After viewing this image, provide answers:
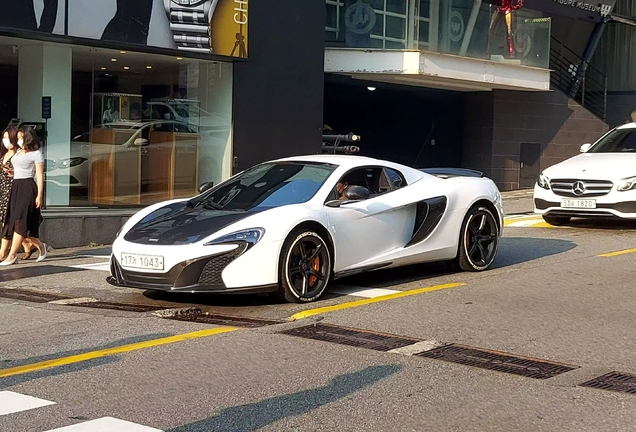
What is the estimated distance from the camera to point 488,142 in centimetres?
2447

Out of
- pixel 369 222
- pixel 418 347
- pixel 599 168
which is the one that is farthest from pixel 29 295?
pixel 599 168

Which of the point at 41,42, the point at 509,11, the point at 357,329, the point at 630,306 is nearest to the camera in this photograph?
the point at 357,329

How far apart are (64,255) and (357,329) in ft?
20.4

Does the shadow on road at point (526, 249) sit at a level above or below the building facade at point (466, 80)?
below

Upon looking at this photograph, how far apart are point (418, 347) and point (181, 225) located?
8.84 ft

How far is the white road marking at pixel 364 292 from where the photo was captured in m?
9.44

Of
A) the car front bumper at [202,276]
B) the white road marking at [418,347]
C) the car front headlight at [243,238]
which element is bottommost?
the white road marking at [418,347]

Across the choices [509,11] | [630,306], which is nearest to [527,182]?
[509,11]

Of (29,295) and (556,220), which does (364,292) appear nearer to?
(29,295)

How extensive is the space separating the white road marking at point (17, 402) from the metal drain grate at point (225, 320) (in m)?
2.39

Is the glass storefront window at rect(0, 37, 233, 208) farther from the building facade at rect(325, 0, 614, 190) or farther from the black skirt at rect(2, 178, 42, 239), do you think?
the building facade at rect(325, 0, 614, 190)

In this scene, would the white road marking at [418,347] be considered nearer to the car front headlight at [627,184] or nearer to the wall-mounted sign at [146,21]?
the car front headlight at [627,184]

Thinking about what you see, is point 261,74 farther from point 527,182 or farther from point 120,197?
point 527,182

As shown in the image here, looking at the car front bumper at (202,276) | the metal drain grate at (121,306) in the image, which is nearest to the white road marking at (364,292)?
the car front bumper at (202,276)
